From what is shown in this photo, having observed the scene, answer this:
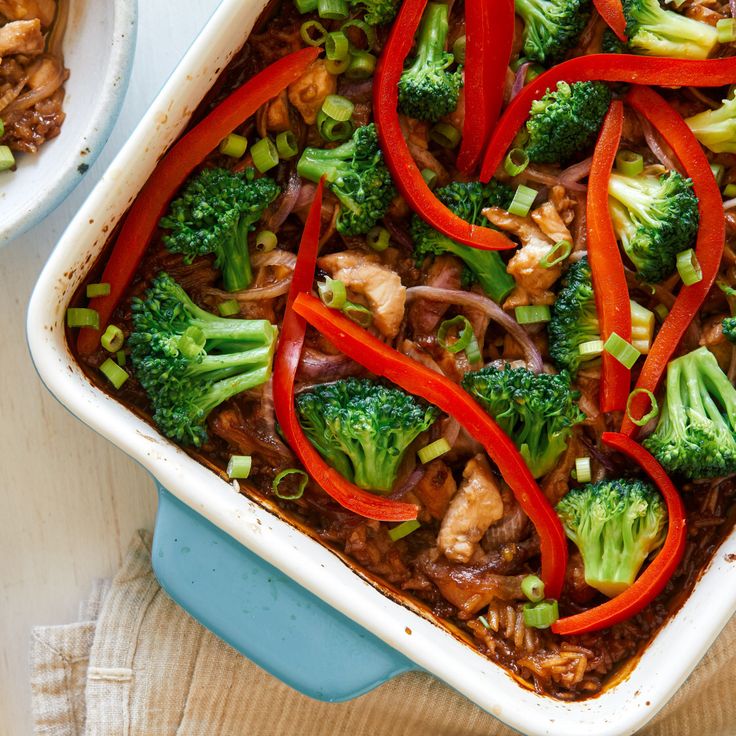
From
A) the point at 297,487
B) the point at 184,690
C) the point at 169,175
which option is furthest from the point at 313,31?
the point at 184,690

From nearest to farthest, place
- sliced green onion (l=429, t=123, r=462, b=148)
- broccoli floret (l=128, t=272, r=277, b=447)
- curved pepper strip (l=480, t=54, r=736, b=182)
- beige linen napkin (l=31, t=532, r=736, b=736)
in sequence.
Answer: broccoli floret (l=128, t=272, r=277, b=447)
curved pepper strip (l=480, t=54, r=736, b=182)
sliced green onion (l=429, t=123, r=462, b=148)
beige linen napkin (l=31, t=532, r=736, b=736)

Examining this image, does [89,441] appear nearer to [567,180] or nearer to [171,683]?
[171,683]

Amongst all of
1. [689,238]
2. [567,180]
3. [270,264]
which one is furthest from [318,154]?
[689,238]

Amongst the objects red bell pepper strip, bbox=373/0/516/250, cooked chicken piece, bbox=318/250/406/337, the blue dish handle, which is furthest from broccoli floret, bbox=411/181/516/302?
the blue dish handle

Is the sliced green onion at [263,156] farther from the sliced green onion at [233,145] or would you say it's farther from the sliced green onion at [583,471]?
the sliced green onion at [583,471]

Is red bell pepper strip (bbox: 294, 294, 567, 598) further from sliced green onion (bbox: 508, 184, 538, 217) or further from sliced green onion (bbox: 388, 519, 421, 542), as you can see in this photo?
sliced green onion (bbox: 508, 184, 538, 217)

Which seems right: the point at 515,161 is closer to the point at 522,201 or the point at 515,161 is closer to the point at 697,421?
the point at 522,201
